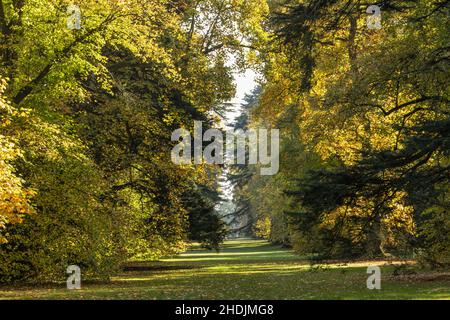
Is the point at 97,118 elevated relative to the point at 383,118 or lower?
elevated

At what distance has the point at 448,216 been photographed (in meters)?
20.8

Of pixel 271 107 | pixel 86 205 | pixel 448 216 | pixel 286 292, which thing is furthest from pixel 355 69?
pixel 271 107

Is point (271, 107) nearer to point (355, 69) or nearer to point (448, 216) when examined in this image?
point (355, 69)

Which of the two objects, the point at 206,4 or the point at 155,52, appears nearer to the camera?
the point at 155,52

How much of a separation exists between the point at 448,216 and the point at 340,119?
4.36 m

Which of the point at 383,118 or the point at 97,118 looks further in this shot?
the point at 97,118

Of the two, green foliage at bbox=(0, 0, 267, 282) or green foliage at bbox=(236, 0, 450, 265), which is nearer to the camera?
green foliage at bbox=(236, 0, 450, 265)

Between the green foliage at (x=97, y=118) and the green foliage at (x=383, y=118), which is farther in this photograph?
the green foliage at (x=97, y=118)

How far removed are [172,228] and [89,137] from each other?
20.9 feet

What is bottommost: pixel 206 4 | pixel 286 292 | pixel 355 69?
pixel 286 292

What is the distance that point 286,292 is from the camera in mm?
20078
